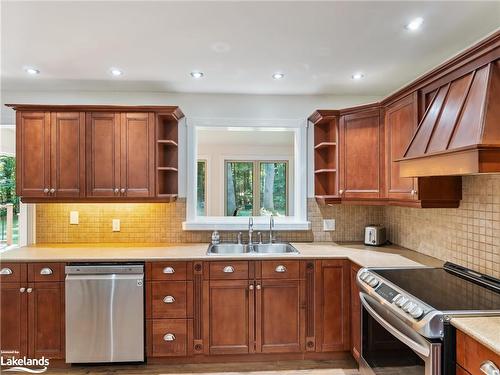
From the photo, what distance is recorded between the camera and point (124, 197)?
2920 mm

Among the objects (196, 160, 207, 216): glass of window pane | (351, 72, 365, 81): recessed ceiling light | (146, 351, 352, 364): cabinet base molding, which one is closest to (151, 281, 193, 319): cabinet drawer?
(146, 351, 352, 364): cabinet base molding

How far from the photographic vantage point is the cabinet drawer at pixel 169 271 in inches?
103

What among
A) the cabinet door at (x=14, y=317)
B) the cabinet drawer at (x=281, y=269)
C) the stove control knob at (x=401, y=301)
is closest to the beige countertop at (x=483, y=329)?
the stove control knob at (x=401, y=301)

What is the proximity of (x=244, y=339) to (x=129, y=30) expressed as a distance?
2474mm

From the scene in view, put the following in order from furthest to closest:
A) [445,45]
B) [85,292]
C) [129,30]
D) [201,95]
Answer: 1. [201,95]
2. [85,292]
3. [445,45]
4. [129,30]

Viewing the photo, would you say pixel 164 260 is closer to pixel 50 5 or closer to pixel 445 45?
pixel 50 5

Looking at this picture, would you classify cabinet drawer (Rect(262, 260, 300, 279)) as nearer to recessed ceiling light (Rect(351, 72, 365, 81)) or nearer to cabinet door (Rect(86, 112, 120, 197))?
cabinet door (Rect(86, 112, 120, 197))

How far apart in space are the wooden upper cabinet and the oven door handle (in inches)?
100

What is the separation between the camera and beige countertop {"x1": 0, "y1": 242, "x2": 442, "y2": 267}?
8.38 ft

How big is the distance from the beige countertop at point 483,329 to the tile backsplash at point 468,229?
28.0 inches

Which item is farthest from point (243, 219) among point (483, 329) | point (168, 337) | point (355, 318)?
point (483, 329)

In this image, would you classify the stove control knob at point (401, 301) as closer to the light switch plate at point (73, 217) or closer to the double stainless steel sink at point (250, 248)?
the double stainless steel sink at point (250, 248)

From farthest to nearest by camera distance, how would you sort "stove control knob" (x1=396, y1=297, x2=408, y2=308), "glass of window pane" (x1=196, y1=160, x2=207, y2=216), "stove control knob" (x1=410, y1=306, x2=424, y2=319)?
"glass of window pane" (x1=196, y1=160, x2=207, y2=216)
"stove control knob" (x1=396, y1=297, x2=408, y2=308)
"stove control knob" (x1=410, y1=306, x2=424, y2=319)

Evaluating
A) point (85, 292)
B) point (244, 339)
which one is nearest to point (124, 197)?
point (85, 292)
